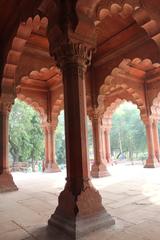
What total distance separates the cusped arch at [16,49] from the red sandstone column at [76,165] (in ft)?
6.04

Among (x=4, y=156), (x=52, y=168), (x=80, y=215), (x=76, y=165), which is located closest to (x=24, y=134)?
(x=52, y=168)

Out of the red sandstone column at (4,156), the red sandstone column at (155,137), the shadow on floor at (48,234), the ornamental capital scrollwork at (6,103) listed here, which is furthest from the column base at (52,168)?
the shadow on floor at (48,234)

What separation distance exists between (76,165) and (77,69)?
1701mm

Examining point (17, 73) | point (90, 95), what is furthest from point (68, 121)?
point (90, 95)

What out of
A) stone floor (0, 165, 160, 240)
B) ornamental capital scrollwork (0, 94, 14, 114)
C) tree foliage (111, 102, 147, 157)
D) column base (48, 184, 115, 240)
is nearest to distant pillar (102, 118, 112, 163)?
ornamental capital scrollwork (0, 94, 14, 114)

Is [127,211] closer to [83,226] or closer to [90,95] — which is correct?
[83,226]

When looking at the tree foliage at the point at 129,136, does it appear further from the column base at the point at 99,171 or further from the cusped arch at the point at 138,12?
the cusped arch at the point at 138,12

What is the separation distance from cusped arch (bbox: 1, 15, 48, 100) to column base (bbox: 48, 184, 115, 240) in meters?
3.99

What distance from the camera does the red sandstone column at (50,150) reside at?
14273 mm

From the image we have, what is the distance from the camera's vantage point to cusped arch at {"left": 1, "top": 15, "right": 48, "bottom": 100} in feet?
19.5

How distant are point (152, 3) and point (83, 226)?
4392mm

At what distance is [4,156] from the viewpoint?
7.86 meters

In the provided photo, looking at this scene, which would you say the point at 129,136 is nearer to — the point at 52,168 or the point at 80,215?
the point at 52,168

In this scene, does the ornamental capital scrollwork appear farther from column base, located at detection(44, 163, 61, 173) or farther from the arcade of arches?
column base, located at detection(44, 163, 61, 173)
